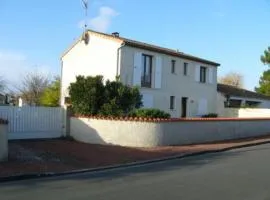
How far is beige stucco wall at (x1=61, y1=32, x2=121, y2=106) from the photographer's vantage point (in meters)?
35.2

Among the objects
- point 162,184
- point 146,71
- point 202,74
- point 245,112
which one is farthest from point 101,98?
point 245,112

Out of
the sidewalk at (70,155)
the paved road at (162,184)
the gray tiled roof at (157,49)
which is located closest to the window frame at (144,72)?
the gray tiled roof at (157,49)

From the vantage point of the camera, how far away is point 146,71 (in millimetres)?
36875

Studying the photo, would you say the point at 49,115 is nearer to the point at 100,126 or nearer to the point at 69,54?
the point at 100,126

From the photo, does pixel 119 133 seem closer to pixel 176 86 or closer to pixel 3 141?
pixel 3 141

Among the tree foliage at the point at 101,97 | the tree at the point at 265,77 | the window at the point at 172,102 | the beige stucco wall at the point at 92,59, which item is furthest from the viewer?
the tree at the point at 265,77

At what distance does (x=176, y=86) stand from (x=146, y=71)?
13.2ft

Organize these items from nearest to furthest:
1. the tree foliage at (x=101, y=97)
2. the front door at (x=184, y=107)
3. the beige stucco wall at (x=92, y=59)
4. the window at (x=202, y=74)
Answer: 1. the tree foliage at (x=101, y=97)
2. the beige stucco wall at (x=92, y=59)
3. the front door at (x=184, y=107)
4. the window at (x=202, y=74)

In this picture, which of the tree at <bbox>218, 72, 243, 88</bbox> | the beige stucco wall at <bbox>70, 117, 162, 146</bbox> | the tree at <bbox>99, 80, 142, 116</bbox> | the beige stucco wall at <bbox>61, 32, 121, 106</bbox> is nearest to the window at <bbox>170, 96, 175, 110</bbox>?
the beige stucco wall at <bbox>61, 32, 121, 106</bbox>

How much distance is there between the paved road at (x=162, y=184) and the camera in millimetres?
11062

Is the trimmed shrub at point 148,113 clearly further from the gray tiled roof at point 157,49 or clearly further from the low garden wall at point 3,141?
the gray tiled roof at point 157,49

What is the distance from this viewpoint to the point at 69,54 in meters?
39.2

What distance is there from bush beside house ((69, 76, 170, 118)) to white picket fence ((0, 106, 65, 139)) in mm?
1472

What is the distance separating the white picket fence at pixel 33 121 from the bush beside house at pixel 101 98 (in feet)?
4.83
